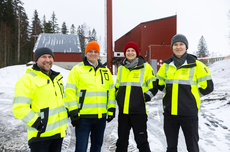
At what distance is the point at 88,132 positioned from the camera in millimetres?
2396

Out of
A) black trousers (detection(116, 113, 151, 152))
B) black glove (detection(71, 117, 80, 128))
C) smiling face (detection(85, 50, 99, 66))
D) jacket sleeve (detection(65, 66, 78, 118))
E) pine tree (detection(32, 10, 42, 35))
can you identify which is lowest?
black trousers (detection(116, 113, 151, 152))

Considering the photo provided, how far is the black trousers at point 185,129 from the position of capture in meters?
2.29

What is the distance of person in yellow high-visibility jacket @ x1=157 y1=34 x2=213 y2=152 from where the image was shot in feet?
7.58

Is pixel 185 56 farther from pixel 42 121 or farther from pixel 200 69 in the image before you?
pixel 42 121

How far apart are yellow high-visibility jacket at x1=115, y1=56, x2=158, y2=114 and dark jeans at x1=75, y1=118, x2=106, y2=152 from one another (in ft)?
1.54

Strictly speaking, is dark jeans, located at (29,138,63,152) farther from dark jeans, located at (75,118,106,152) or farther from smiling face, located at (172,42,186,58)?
smiling face, located at (172,42,186,58)

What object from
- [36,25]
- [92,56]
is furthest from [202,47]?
[92,56]

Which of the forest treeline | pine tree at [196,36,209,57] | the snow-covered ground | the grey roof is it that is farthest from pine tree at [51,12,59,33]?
pine tree at [196,36,209,57]

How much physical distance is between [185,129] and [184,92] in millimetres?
564

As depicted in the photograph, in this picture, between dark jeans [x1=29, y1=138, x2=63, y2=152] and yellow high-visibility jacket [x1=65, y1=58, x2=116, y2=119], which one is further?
yellow high-visibility jacket [x1=65, y1=58, x2=116, y2=119]

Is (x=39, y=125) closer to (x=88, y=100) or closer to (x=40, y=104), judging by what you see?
(x=40, y=104)

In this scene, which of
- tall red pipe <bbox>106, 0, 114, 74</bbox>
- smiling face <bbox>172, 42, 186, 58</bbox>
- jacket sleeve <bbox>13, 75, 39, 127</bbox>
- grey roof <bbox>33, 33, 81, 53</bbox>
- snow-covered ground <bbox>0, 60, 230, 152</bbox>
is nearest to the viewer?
jacket sleeve <bbox>13, 75, 39, 127</bbox>

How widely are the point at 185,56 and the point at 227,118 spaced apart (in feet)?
11.6

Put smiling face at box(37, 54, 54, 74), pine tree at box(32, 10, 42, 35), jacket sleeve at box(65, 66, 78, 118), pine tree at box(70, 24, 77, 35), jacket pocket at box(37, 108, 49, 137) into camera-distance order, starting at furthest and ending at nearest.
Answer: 1. pine tree at box(70, 24, 77, 35)
2. pine tree at box(32, 10, 42, 35)
3. jacket sleeve at box(65, 66, 78, 118)
4. smiling face at box(37, 54, 54, 74)
5. jacket pocket at box(37, 108, 49, 137)
